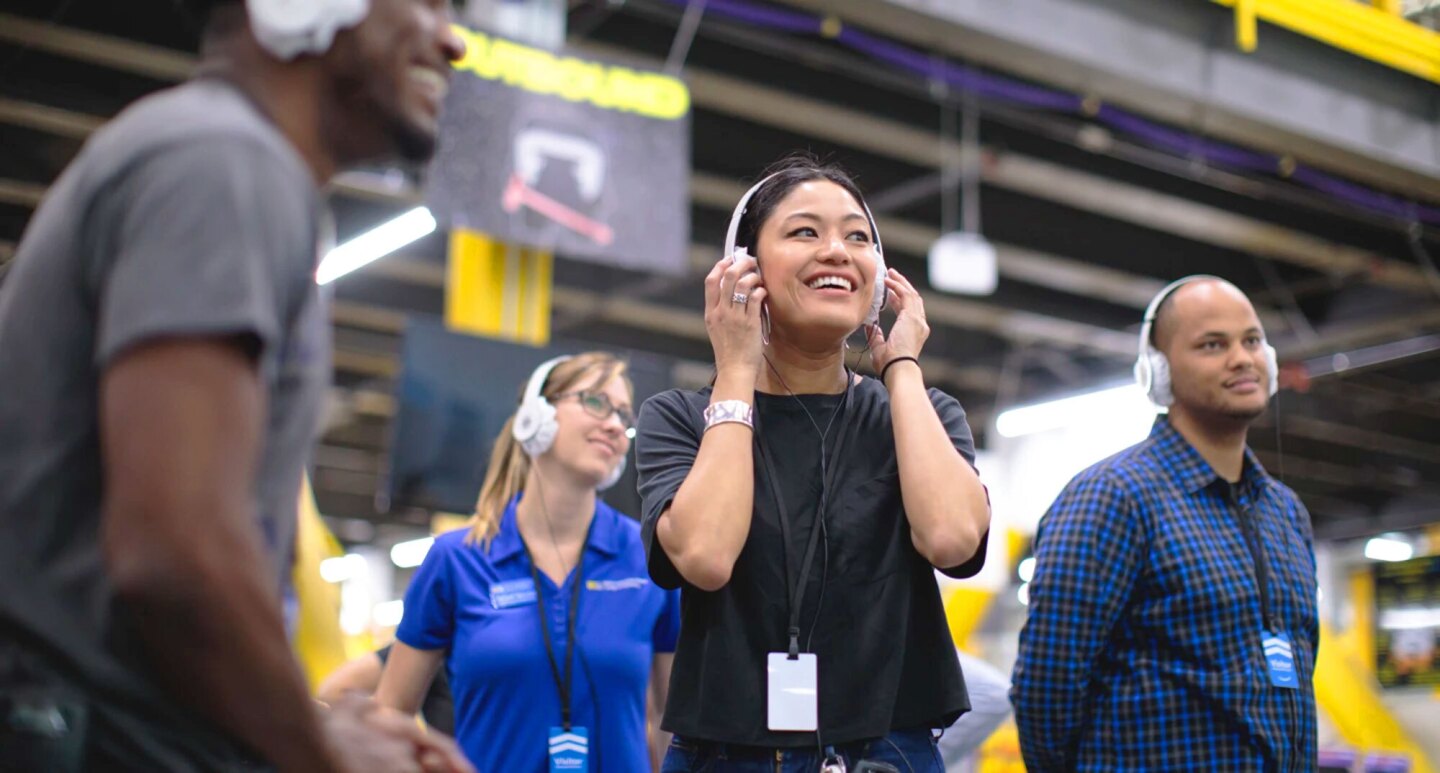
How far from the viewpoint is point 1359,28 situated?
8.04m

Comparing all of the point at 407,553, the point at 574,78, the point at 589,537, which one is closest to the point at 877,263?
the point at 589,537

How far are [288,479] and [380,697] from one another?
7.08 feet

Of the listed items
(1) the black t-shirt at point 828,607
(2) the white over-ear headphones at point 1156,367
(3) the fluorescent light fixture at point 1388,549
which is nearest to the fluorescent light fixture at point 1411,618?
(2) the white over-ear headphones at point 1156,367

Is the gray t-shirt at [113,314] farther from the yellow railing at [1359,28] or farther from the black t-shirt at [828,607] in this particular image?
the yellow railing at [1359,28]

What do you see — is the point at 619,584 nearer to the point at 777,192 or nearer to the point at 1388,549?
the point at 777,192

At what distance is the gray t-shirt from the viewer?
3.21 feet

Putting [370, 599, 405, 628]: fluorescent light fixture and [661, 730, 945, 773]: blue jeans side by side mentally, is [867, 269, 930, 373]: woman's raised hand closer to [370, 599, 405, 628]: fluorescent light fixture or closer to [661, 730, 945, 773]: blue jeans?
[661, 730, 945, 773]: blue jeans

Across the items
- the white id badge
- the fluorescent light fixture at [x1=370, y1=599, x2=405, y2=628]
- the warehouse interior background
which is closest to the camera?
the white id badge

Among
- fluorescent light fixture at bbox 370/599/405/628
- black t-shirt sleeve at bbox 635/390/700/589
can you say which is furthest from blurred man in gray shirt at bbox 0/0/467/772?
fluorescent light fixture at bbox 370/599/405/628

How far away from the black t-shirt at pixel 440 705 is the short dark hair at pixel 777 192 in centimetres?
150

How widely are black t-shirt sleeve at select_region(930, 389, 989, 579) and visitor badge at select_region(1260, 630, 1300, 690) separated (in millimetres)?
794

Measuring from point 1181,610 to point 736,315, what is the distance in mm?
1183

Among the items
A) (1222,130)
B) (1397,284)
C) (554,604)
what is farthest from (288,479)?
(1397,284)

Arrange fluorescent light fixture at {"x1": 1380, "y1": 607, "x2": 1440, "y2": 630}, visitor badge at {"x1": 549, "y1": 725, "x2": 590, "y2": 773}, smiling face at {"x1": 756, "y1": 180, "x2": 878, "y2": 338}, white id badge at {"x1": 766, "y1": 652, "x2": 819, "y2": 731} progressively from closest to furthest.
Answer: white id badge at {"x1": 766, "y1": 652, "x2": 819, "y2": 731} < smiling face at {"x1": 756, "y1": 180, "x2": 878, "y2": 338} < visitor badge at {"x1": 549, "y1": 725, "x2": 590, "y2": 773} < fluorescent light fixture at {"x1": 1380, "y1": 607, "x2": 1440, "y2": 630}
